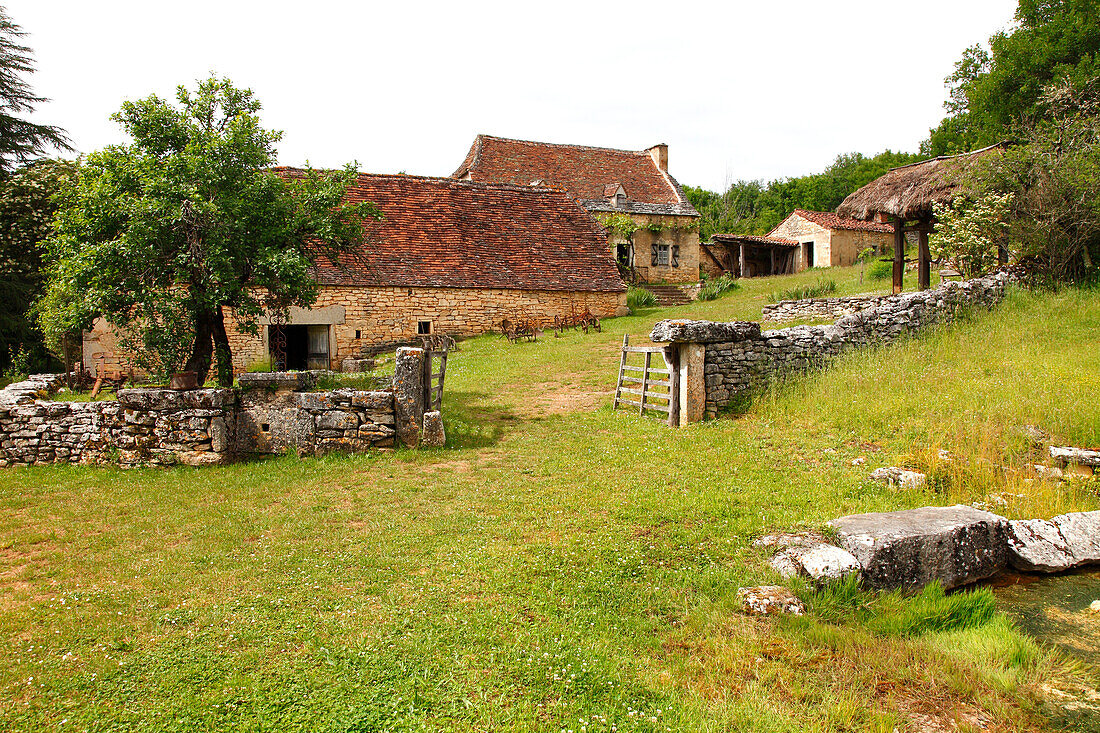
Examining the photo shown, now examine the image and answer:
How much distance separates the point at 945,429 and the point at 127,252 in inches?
460

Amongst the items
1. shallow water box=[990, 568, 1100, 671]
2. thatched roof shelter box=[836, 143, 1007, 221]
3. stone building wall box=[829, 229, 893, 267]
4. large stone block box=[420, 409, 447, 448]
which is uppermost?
stone building wall box=[829, 229, 893, 267]

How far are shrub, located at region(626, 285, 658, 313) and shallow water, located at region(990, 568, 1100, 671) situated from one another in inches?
831

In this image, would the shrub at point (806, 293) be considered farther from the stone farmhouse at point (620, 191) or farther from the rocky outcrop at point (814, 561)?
the rocky outcrop at point (814, 561)

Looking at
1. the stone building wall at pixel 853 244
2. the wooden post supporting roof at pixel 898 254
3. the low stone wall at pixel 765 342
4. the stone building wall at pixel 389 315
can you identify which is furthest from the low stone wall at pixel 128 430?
the stone building wall at pixel 853 244

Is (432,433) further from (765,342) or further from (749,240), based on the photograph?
(749,240)

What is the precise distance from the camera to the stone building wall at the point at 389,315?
1936 centimetres

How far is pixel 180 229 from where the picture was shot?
1001cm

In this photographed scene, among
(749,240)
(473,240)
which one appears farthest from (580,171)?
(473,240)

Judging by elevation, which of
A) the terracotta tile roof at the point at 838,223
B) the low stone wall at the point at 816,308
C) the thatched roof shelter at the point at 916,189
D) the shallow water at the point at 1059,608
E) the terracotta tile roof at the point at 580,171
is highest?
the terracotta tile roof at the point at 580,171

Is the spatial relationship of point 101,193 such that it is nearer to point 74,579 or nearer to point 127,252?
point 127,252

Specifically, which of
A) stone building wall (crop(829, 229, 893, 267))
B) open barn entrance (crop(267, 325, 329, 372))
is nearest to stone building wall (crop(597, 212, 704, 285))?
stone building wall (crop(829, 229, 893, 267))

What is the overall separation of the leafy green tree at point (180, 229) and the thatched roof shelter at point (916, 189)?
13398 millimetres

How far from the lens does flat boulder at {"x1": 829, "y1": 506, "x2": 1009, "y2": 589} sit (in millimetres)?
5090

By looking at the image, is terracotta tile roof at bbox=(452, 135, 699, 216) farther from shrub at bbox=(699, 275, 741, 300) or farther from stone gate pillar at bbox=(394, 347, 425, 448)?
stone gate pillar at bbox=(394, 347, 425, 448)
